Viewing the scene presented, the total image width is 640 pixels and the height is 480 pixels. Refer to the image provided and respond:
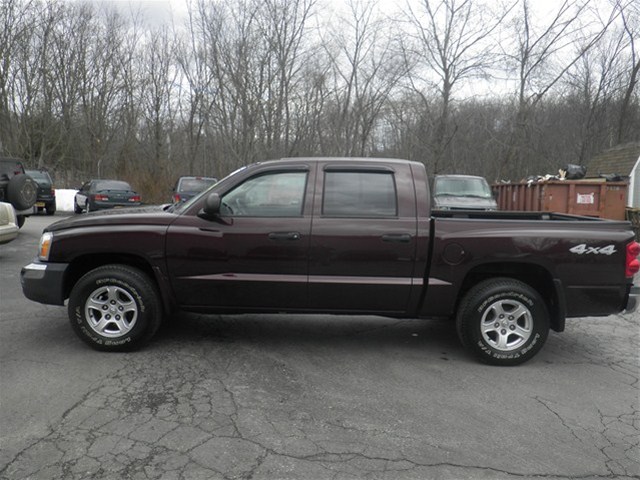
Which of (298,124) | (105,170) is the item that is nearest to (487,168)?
(298,124)

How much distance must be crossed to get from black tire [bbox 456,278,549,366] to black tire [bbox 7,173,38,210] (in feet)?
33.5

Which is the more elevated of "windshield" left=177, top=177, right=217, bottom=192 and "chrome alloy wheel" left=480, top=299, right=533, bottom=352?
"windshield" left=177, top=177, right=217, bottom=192

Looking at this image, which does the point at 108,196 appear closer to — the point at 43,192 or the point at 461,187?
the point at 43,192

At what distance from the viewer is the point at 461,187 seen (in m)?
13.0

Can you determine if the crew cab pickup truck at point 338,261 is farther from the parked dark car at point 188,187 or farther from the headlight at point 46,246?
the parked dark car at point 188,187

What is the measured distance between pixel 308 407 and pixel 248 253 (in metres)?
1.48

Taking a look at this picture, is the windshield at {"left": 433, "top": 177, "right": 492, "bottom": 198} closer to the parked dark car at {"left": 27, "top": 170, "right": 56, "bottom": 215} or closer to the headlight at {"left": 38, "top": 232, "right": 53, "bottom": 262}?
the headlight at {"left": 38, "top": 232, "right": 53, "bottom": 262}

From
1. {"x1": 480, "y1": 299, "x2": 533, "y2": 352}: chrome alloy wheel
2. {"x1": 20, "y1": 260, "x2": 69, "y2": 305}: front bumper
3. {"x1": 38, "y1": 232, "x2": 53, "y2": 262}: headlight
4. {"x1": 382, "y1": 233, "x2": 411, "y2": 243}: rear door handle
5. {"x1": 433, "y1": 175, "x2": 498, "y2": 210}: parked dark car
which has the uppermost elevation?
{"x1": 433, "y1": 175, "x2": 498, "y2": 210}: parked dark car

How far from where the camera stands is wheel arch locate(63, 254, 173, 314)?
4.34m

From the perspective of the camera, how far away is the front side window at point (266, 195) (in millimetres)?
4324

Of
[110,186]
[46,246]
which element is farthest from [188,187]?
[46,246]

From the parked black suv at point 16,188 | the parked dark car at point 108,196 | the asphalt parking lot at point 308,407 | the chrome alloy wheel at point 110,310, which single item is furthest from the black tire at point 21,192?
the chrome alloy wheel at point 110,310

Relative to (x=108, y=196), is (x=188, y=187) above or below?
above

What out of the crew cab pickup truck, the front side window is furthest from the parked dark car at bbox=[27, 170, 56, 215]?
the front side window
